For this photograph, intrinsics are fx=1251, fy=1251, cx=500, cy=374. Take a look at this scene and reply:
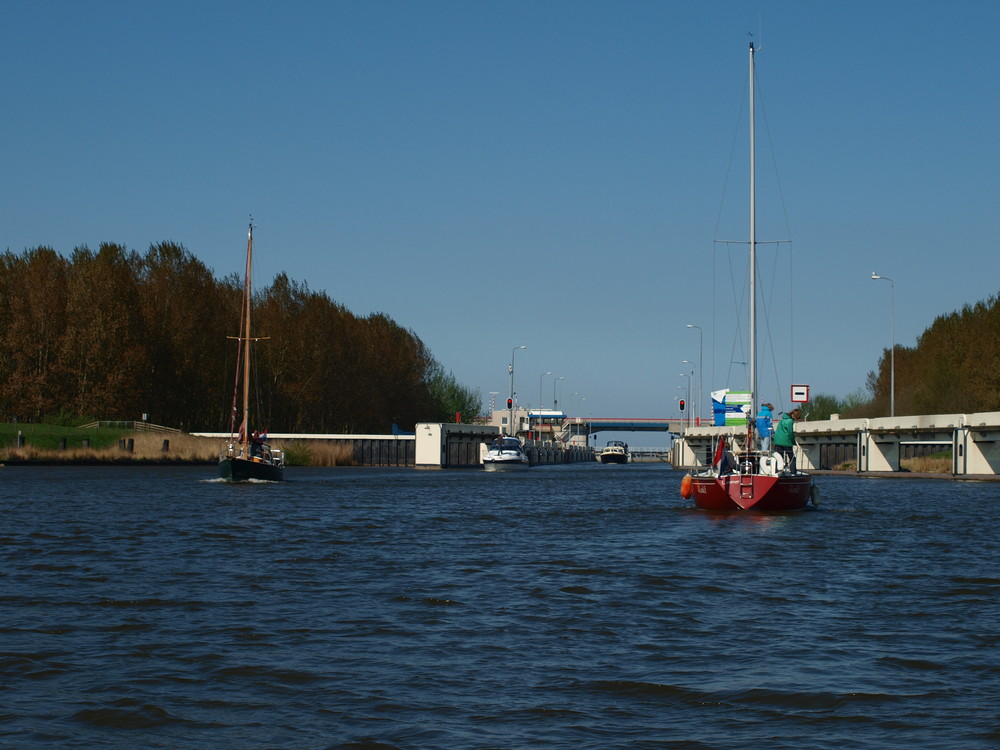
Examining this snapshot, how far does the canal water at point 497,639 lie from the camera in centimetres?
1001

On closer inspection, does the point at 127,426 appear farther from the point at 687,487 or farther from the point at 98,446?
the point at 687,487

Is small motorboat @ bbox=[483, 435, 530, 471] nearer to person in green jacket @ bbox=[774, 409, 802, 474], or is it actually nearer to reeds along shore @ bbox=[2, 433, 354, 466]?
reeds along shore @ bbox=[2, 433, 354, 466]

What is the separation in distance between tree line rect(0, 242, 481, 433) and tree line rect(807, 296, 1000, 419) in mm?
48358

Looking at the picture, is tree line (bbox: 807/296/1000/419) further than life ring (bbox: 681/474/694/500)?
Yes

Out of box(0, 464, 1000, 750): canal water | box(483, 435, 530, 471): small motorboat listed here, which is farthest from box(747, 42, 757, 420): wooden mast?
box(483, 435, 530, 471): small motorboat

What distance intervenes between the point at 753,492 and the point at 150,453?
2568 inches

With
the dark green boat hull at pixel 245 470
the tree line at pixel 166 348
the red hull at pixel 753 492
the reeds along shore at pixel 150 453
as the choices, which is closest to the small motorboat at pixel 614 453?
the tree line at pixel 166 348

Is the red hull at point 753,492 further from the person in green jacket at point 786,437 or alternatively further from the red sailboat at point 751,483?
the person in green jacket at point 786,437

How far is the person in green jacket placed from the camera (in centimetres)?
3454

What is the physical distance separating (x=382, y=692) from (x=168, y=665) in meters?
2.51

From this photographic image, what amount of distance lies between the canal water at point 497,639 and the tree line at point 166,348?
54.6 metres

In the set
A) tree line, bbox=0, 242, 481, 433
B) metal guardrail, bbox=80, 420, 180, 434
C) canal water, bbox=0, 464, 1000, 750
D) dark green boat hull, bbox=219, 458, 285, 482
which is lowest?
canal water, bbox=0, 464, 1000, 750

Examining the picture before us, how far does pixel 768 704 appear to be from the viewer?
10797 millimetres

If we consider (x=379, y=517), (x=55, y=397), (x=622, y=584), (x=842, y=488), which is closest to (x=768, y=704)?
(x=622, y=584)
